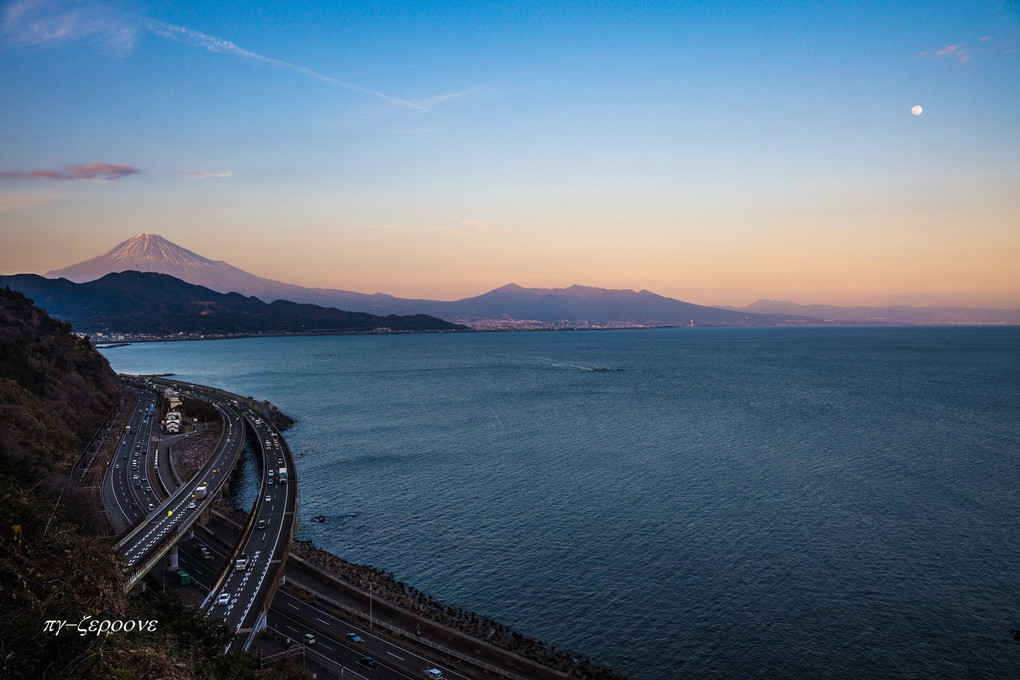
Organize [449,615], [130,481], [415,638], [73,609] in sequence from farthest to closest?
1. [130,481]
2. [449,615]
3. [415,638]
4. [73,609]

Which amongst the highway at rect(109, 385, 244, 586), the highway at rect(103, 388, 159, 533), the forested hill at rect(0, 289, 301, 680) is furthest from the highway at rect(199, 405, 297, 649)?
the highway at rect(103, 388, 159, 533)

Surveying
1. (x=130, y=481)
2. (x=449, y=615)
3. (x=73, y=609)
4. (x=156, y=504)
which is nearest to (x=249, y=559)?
(x=449, y=615)

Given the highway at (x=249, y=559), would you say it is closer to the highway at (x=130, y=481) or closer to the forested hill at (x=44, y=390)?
the highway at (x=130, y=481)

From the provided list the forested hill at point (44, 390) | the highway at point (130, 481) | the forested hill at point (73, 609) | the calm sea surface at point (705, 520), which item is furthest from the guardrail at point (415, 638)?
the forested hill at point (44, 390)

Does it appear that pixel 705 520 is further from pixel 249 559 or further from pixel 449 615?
pixel 249 559

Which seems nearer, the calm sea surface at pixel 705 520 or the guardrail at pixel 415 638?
the guardrail at pixel 415 638

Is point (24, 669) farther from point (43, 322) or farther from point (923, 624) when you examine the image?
point (43, 322)

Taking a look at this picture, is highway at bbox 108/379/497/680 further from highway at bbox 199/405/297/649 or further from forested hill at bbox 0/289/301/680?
forested hill at bbox 0/289/301/680

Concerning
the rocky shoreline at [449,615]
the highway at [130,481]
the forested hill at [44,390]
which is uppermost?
the forested hill at [44,390]
